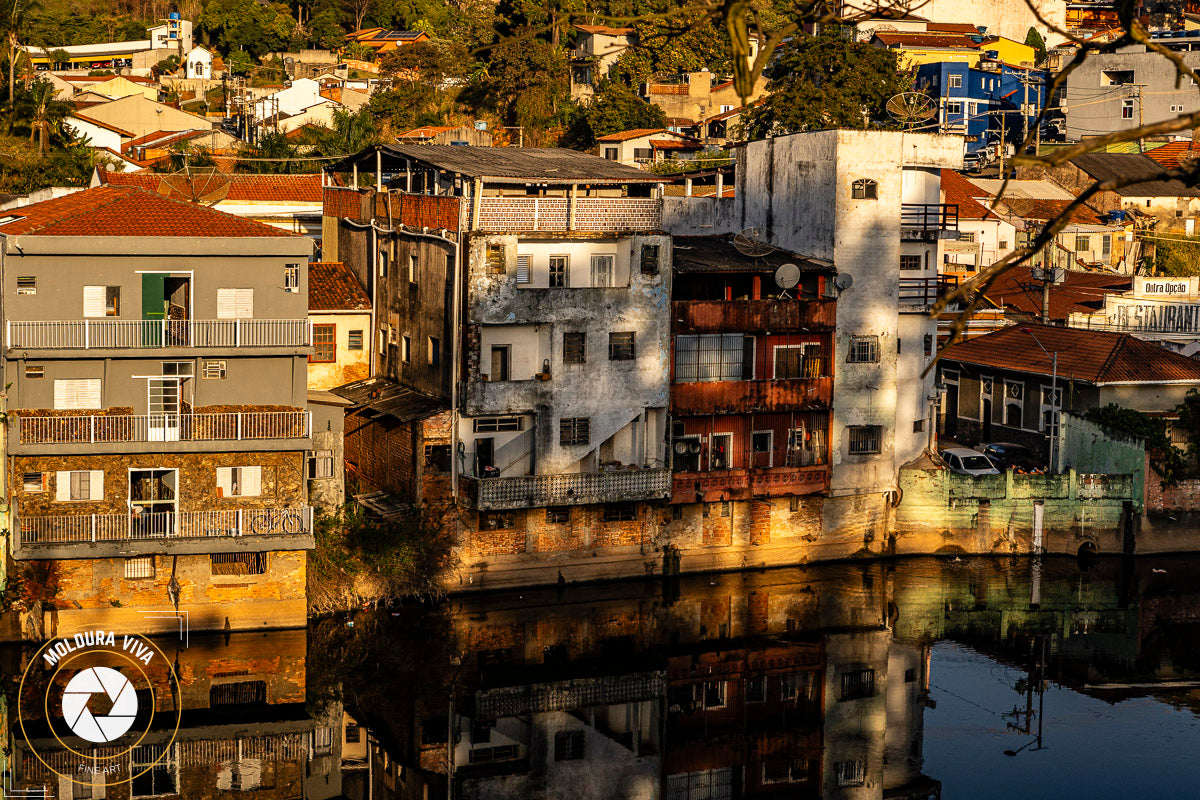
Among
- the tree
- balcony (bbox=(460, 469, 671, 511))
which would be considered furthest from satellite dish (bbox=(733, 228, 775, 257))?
the tree

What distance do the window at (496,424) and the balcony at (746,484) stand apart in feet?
17.2

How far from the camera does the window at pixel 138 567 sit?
125ft

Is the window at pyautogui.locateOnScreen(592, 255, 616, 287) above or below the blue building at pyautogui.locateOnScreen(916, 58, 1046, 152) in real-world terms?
below

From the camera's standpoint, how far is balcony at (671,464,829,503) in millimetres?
45906

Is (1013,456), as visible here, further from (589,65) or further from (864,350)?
(589,65)

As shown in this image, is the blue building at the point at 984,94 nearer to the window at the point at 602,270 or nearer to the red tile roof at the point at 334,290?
the red tile roof at the point at 334,290

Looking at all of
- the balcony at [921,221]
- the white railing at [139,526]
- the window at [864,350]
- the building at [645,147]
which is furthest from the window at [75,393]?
the building at [645,147]

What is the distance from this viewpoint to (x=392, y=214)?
49031 mm

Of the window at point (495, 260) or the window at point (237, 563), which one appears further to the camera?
the window at point (495, 260)

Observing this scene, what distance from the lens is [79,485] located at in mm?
38125

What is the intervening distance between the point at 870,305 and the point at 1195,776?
2009 cm

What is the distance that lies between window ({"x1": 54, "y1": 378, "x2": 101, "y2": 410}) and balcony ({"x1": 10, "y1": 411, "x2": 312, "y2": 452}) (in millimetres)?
660

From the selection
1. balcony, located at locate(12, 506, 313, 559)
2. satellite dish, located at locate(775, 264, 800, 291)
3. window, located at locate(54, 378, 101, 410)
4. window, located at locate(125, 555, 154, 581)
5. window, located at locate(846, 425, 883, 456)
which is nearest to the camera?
balcony, located at locate(12, 506, 313, 559)

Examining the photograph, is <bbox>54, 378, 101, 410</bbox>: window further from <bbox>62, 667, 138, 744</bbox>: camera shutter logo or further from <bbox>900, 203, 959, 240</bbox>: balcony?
<bbox>900, 203, 959, 240</bbox>: balcony
